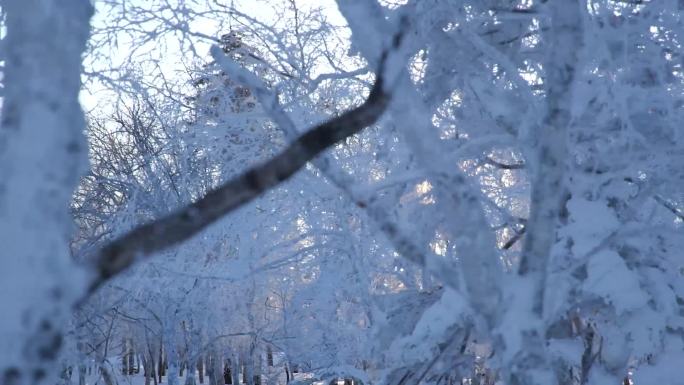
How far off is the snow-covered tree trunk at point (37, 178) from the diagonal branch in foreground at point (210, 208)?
0.35ft

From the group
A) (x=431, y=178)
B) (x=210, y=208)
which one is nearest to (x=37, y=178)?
(x=210, y=208)

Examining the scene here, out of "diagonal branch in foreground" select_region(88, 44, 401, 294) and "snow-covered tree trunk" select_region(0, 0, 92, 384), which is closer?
"snow-covered tree trunk" select_region(0, 0, 92, 384)

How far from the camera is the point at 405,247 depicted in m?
3.63

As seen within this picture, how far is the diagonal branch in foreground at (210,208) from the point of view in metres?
1.70

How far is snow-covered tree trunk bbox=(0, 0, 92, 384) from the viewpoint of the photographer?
160cm

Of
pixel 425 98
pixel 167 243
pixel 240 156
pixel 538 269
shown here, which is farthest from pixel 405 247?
pixel 240 156

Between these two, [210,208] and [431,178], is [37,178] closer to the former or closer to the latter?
[210,208]

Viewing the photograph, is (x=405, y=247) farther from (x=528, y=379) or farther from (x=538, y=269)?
(x=528, y=379)

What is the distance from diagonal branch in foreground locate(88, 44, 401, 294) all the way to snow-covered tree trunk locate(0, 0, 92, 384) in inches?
4.2

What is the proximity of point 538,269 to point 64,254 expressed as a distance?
2457mm

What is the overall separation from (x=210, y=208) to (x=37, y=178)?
371 mm

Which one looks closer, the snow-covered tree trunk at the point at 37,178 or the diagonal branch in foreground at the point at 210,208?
the snow-covered tree trunk at the point at 37,178

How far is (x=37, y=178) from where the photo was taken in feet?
5.42

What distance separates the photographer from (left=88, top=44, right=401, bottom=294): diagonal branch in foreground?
170cm
